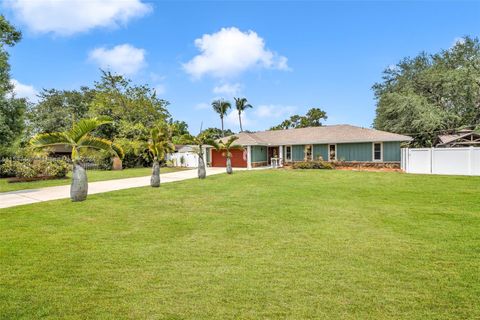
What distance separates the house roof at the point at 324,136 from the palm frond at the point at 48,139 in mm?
18104

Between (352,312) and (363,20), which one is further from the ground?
(363,20)

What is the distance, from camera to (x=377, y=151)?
73.9 ft

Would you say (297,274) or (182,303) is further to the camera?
(297,274)

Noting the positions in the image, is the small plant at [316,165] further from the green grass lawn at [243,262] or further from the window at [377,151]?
the green grass lawn at [243,262]

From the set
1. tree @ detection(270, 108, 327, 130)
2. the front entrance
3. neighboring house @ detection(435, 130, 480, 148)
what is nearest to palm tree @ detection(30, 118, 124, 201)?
the front entrance

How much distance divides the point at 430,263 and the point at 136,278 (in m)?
4.25

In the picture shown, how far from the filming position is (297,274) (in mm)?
3861

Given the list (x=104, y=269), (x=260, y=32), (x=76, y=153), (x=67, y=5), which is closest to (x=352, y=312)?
(x=104, y=269)

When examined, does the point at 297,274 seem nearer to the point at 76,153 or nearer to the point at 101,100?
the point at 76,153

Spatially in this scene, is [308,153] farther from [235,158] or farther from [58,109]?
[58,109]

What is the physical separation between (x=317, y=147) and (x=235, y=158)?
8186mm

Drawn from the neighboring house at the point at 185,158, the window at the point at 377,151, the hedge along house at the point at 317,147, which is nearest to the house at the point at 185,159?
the neighboring house at the point at 185,158

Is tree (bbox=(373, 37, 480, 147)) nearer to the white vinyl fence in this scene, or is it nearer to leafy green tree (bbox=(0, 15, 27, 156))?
the white vinyl fence

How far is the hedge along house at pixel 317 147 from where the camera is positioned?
22.2 metres
